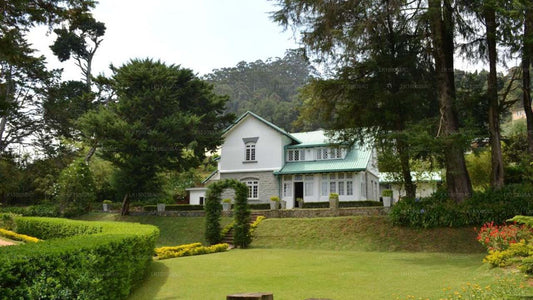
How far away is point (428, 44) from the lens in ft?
67.8

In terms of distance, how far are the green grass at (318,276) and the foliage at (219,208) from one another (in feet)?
14.4

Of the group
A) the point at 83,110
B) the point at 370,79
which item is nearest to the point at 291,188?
the point at 370,79

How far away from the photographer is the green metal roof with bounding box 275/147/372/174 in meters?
32.0

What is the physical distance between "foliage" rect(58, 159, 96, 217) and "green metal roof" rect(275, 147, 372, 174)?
15.6 metres

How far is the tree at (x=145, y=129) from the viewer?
2802 centimetres

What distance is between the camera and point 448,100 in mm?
19703

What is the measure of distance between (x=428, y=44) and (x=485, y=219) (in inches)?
356

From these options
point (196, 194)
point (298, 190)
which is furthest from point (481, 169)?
point (196, 194)

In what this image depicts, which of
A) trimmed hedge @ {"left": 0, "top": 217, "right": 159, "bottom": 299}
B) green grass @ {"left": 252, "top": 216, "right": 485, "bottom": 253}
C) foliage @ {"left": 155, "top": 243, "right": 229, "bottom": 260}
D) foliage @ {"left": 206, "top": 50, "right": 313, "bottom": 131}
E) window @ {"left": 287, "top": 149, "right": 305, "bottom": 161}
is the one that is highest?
foliage @ {"left": 206, "top": 50, "right": 313, "bottom": 131}

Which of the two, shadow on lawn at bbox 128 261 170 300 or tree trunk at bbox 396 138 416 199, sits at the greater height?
tree trunk at bbox 396 138 416 199

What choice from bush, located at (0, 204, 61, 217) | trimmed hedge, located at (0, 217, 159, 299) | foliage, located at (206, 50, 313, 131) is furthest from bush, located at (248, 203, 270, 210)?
foliage, located at (206, 50, 313, 131)

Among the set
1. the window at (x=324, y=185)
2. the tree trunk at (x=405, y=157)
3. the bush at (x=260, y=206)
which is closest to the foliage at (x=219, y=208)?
the bush at (x=260, y=206)

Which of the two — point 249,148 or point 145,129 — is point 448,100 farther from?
point 145,129

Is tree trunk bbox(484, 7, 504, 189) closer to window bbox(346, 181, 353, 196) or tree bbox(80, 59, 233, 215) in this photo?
window bbox(346, 181, 353, 196)
